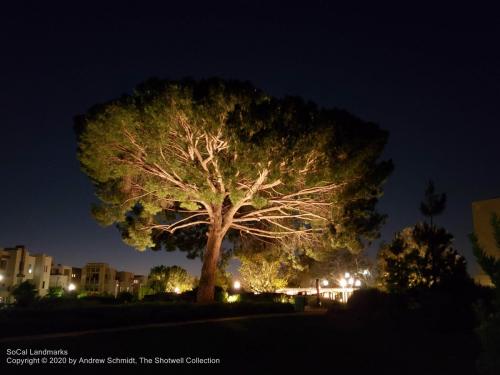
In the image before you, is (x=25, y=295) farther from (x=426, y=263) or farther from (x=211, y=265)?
(x=426, y=263)

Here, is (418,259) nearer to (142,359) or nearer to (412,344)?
(412,344)

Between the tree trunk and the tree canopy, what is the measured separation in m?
0.04

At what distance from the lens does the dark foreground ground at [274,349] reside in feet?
30.5

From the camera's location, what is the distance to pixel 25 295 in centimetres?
1453

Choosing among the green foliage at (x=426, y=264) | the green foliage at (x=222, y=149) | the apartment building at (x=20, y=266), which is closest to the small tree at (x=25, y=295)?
the green foliage at (x=222, y=149)

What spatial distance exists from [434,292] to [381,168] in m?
6.97

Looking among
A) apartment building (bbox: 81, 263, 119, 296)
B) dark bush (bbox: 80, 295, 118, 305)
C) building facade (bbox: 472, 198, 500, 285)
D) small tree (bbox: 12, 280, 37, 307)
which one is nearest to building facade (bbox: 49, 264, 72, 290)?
apartment building (bbox: 81, 263, 119, 296)

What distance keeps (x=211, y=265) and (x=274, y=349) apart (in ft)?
29.8

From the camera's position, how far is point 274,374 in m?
8.84

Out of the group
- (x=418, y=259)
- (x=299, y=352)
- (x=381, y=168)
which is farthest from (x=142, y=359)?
(x=381, y=168)

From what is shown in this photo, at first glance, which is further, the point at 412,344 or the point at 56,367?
the point at 412,344

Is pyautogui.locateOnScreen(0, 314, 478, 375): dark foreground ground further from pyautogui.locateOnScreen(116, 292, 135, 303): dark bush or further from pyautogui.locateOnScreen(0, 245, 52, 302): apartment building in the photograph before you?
pyautogui.locateOnScreen(0, 245, 52, 302): apartment building

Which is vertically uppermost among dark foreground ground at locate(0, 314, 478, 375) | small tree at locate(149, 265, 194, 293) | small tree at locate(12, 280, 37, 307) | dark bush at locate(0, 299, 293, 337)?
small tree at locate(149, 265, 194, 293)

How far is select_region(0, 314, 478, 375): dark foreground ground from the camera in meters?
9.29
